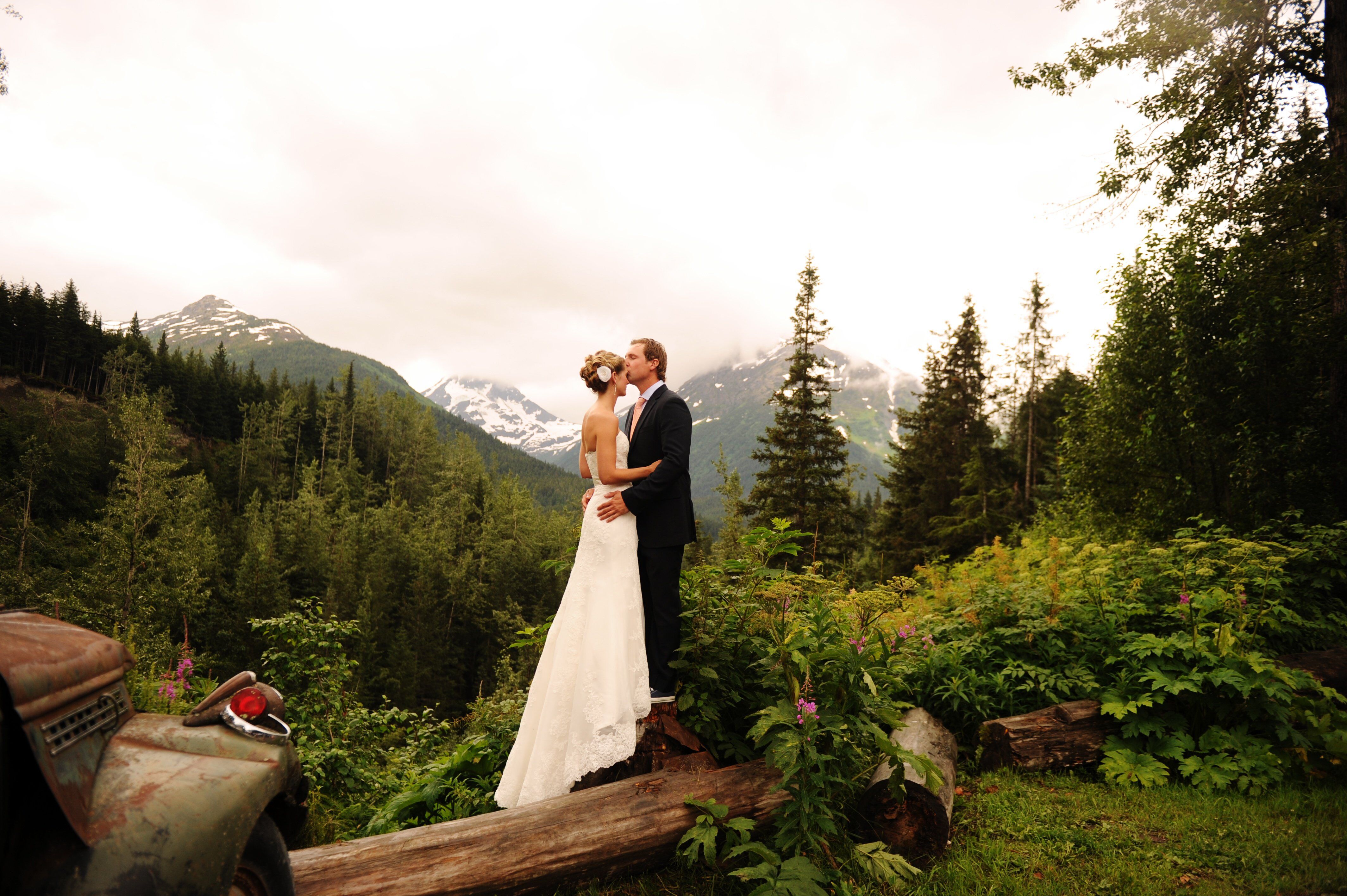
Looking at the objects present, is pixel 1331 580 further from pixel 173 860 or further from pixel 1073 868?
pixel 173 860

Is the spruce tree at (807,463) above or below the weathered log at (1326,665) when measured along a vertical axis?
above

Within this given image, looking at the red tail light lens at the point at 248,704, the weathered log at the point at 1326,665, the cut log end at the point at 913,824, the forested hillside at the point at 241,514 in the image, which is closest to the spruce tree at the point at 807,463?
the forested hillside at the point at 241,514

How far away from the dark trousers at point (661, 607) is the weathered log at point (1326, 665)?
5.86 m

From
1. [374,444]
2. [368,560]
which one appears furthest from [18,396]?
[368,560]

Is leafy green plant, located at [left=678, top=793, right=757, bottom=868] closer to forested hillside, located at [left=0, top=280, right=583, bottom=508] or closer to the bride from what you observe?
the bride

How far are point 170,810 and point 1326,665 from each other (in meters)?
9.11

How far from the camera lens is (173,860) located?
202cm

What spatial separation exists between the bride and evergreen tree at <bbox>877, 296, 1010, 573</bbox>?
2847cm

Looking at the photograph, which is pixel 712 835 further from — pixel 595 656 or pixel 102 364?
pixel 102 364

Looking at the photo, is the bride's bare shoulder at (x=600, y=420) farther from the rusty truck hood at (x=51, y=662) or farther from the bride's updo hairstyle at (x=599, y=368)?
the rusty truck hood at (x=51, y=662)

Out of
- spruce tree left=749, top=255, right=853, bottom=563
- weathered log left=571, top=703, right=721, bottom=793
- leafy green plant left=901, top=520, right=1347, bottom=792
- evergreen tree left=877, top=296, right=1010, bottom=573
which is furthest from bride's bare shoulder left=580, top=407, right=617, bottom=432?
evergreen tree left=877, top=296, right=1010, bottom=573

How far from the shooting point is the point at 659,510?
16.6ft

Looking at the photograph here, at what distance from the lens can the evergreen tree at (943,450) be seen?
32.5 m

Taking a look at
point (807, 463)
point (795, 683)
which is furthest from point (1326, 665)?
point (807, 463)
